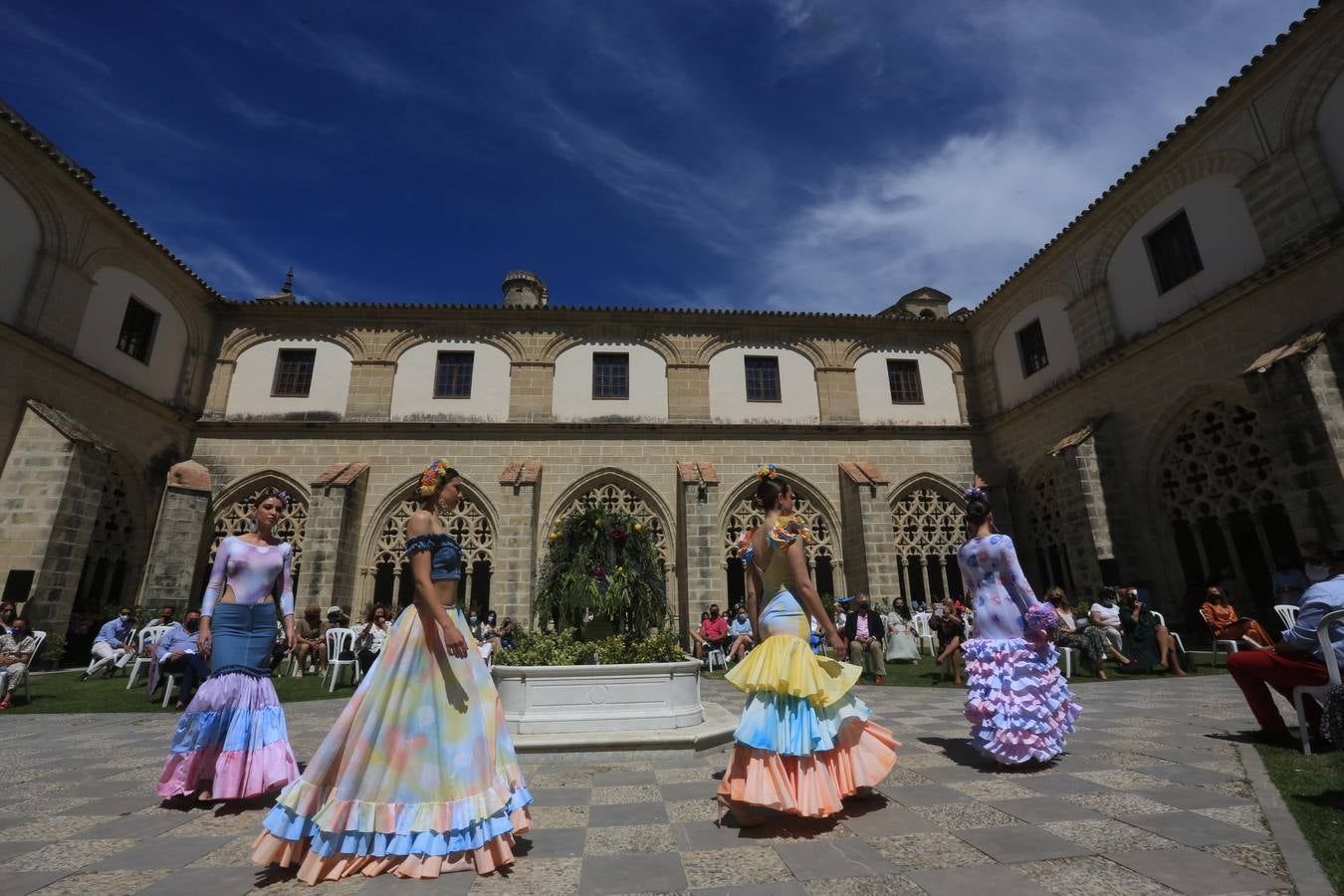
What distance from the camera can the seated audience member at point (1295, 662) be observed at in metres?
3.69

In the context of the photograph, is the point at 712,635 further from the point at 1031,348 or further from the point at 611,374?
the point at 1031,348

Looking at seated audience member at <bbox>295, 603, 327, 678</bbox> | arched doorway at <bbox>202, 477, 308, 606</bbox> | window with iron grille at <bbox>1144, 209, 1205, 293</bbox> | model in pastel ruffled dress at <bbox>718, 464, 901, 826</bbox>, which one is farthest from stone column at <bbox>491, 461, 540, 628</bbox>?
window with iron grille at <bbox>1144, 209, 1205, 293</bbox>

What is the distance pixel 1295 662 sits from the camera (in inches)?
157

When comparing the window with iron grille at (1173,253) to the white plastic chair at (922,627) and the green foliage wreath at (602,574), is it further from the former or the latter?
the green foliage wreath at (602,574)

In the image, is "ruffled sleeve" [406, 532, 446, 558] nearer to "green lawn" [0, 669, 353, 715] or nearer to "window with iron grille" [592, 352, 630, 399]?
"green lawn" [0, 669, 353, 715]

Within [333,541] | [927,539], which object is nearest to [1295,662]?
[927,539]

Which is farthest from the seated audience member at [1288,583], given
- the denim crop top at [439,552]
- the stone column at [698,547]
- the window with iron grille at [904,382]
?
the denim crop top at [439,552]

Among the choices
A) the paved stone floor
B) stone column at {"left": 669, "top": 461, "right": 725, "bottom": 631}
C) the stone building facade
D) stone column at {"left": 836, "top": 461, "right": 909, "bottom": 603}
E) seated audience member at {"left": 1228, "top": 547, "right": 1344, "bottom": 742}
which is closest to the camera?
the paved stone floor

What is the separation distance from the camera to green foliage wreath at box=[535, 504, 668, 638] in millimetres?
6379

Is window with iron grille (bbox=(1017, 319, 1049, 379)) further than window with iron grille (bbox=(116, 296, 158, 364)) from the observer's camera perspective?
Yes

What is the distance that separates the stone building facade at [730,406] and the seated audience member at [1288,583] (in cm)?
56

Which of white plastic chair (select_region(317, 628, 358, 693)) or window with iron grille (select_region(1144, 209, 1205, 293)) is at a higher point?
window with iron grille (select_region(1144, 209, 1205, 293))

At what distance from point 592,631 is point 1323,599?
5.96 meters

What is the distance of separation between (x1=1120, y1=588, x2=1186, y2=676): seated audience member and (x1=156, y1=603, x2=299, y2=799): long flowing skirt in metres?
10.5
